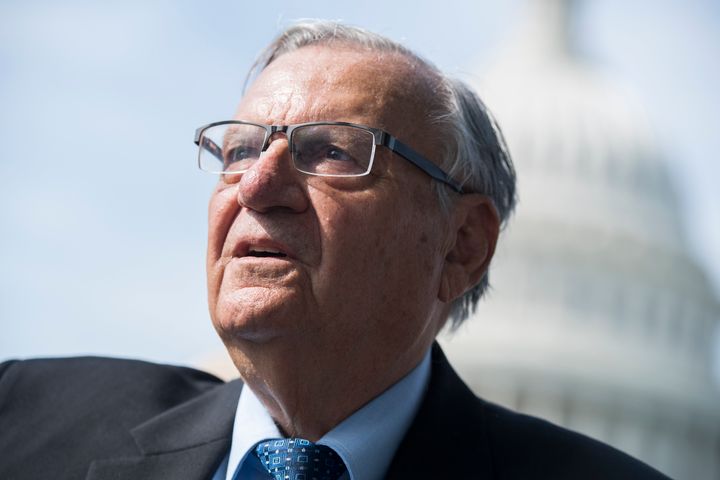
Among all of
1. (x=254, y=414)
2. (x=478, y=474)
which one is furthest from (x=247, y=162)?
(x=478, y=474)

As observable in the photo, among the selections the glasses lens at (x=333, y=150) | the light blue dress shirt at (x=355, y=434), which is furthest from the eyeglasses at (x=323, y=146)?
the light blue dress shirt at (x=355, y=434)

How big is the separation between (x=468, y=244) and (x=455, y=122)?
0.43 metres

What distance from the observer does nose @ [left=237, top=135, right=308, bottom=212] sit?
153 inches

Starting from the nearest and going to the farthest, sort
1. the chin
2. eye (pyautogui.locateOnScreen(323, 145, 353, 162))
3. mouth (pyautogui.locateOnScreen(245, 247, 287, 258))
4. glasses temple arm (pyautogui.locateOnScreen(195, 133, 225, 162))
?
1. the chin
2. mouth (pyautogui.locateOnScreen(245, 247, 287, 258))
3. eye (pyautogui.locateOnScreen(323, 145, 353, 162))
4. glasses temple arm (pyautogui.locateOnScreen(195, 133, 225, 162))

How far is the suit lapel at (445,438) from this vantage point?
13.2 feet

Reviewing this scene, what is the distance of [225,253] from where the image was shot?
A: 4012 mm

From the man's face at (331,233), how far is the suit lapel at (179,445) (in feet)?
1.31

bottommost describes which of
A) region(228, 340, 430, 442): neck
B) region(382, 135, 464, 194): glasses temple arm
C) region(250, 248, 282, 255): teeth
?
region(228, 340, 430, 442): neck

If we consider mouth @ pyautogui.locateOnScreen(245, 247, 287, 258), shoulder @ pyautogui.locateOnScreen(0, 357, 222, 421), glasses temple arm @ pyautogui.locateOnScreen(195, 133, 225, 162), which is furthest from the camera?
shoulder @ pyautogui.locateOnScreen(0, 357, 222, 421)

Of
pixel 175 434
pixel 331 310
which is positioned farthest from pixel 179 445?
pixel 331 310

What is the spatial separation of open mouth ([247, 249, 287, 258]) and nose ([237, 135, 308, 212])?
12 cm

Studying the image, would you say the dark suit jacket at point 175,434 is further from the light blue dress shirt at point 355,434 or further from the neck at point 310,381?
the neck at point 310,381

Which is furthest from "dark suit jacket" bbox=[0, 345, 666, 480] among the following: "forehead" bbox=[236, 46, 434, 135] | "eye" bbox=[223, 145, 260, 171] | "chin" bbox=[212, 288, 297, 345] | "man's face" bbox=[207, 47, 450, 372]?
"forehead" bbox=[236, 46, 434, 135]

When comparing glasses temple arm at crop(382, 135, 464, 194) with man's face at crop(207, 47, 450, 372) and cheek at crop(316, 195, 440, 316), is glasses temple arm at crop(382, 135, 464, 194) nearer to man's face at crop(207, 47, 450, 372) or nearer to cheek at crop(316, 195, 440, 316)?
man's face at crop(207, 47, 450, 372)
